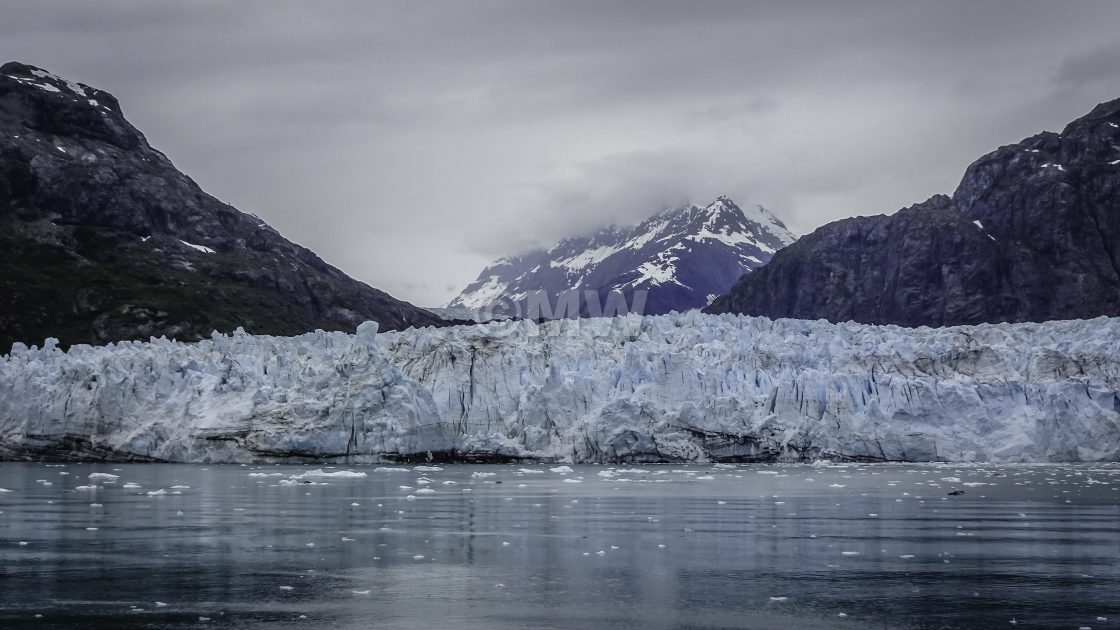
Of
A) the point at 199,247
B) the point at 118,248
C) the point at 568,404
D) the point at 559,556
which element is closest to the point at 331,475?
the point at 568,404

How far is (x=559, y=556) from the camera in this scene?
1352 centimetres

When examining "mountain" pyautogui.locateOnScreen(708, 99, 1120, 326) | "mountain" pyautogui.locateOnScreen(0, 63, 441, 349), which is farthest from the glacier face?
"mountain" pyautogui.locateOnScreen(0, 63, 441, 349)

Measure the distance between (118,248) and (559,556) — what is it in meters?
101

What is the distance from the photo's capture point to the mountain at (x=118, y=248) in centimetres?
9069

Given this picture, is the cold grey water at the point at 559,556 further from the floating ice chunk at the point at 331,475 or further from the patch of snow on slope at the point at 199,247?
the patch of snow on slope at the point at 199,247

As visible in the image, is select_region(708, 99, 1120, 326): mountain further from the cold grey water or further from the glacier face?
the cold grey water

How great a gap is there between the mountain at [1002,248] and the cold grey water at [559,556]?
70982 mm

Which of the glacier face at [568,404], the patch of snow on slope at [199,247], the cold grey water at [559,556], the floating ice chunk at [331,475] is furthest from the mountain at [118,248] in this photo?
the cold grey water at [559,556]

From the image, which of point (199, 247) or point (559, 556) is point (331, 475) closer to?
point (559, 556)

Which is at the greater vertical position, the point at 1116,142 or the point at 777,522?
the point at 1116,142

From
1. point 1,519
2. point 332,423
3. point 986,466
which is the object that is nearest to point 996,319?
point 986,466

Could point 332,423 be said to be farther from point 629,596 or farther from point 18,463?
point 629,596

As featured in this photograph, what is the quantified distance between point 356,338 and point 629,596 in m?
29.0

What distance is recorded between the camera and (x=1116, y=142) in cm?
9338
